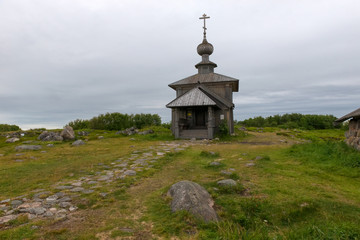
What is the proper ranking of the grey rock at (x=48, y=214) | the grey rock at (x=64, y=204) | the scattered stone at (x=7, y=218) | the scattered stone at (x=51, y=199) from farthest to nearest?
the scattered stone at (x=51, y=199) < the grey rock at (x=64, y=204) < the grey rock at (x=48, y=214) < the scattered stone at (x=7, y=218)

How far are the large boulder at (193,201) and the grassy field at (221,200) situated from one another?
0.17 meters

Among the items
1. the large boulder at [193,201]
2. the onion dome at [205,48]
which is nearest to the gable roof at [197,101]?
the onion dome at [205,48]

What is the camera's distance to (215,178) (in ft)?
21.3

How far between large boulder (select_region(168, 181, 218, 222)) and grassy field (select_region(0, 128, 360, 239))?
173 mm

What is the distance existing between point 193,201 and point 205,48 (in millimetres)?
23060

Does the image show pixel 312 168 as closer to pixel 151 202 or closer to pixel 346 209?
pixel 346 209

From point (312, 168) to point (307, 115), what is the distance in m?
44.0

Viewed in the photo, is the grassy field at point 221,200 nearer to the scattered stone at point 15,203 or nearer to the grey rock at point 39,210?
the grey rock at point 39,210

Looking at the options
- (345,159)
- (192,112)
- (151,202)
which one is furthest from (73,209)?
(192,112)

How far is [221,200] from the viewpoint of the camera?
4.73m

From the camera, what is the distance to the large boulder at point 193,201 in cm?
392

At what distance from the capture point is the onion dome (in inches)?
975

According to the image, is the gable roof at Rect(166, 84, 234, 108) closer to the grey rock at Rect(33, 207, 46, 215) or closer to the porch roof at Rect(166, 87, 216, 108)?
the porch roof at Rect(166, 87, 216, 108)

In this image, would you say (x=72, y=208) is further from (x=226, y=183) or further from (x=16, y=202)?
(x=226, y=183)
